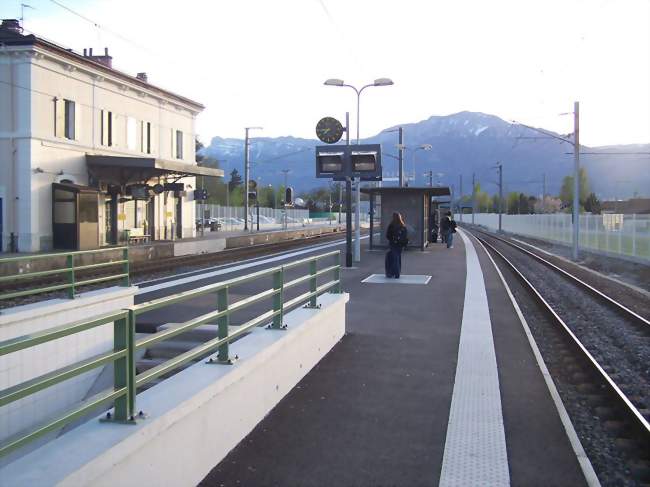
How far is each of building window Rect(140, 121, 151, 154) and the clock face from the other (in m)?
17.0

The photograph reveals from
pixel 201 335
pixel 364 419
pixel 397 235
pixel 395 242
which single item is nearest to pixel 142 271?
pixel 395 242

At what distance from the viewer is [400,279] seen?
55.7ft

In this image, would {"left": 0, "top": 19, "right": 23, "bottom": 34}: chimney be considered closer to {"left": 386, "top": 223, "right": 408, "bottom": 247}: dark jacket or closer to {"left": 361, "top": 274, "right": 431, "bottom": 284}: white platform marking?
{"left": 361, "top": 274, "right": 431, "bottom": 284}: white platform marking

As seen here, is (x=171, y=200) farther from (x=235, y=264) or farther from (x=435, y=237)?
(x=235, y=264)

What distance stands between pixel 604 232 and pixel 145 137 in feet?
82.8

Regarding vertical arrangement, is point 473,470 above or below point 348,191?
below

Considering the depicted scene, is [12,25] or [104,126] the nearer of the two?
[12,25]

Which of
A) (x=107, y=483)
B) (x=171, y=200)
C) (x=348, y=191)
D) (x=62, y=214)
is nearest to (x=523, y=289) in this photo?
(x=348, y=191)

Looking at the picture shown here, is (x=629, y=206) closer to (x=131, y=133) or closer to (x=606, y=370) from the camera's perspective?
(x=131, y=133)

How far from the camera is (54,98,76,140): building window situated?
28.8 meters

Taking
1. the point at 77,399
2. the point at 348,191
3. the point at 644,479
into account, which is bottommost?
the point at 77,399

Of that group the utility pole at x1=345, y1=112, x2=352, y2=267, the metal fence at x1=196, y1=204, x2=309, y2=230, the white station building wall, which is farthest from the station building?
the metal fence at x1=196, y1=204, x2=309, y2=230

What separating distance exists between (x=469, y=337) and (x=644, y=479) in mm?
4419

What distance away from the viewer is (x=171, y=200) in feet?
135
